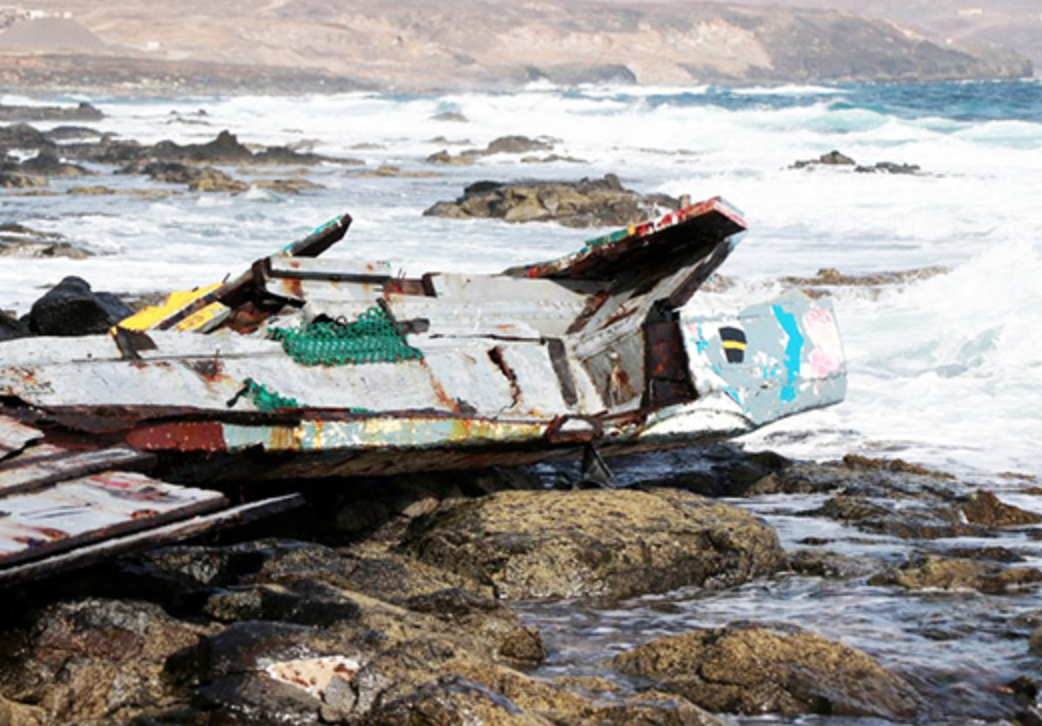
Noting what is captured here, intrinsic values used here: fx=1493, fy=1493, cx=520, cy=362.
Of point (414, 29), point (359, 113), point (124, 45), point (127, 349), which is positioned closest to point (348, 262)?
point (127, 349)

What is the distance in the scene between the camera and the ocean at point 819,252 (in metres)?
6.22

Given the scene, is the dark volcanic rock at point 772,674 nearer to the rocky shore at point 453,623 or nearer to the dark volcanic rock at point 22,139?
the rocky shore at point 453,623

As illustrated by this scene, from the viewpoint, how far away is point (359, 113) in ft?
246

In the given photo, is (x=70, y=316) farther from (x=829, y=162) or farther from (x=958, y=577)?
(x=829, y=162)

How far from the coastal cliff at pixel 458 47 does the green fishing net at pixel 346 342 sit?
278 feet

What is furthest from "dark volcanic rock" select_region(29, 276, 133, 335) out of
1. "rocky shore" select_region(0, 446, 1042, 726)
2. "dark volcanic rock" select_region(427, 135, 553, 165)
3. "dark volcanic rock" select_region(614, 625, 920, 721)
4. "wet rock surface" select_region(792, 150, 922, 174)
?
"dark volcanic rock" select_region(427, 135, 553, 165)

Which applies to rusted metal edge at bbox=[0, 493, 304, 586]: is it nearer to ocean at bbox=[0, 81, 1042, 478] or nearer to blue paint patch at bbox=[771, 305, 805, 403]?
blue paint patch at bbox=[771, 305, 805, 403]

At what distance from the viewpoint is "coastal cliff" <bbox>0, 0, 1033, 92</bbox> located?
106250 millimetres

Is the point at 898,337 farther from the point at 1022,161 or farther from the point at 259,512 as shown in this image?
the point at 1022,161

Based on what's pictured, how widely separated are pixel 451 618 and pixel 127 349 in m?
2.29

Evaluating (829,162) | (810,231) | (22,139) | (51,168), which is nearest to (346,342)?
(810,231)

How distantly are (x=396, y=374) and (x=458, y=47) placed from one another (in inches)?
5639

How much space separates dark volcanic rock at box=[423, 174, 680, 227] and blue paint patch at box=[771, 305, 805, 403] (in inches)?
567

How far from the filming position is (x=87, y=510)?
16.4ft
